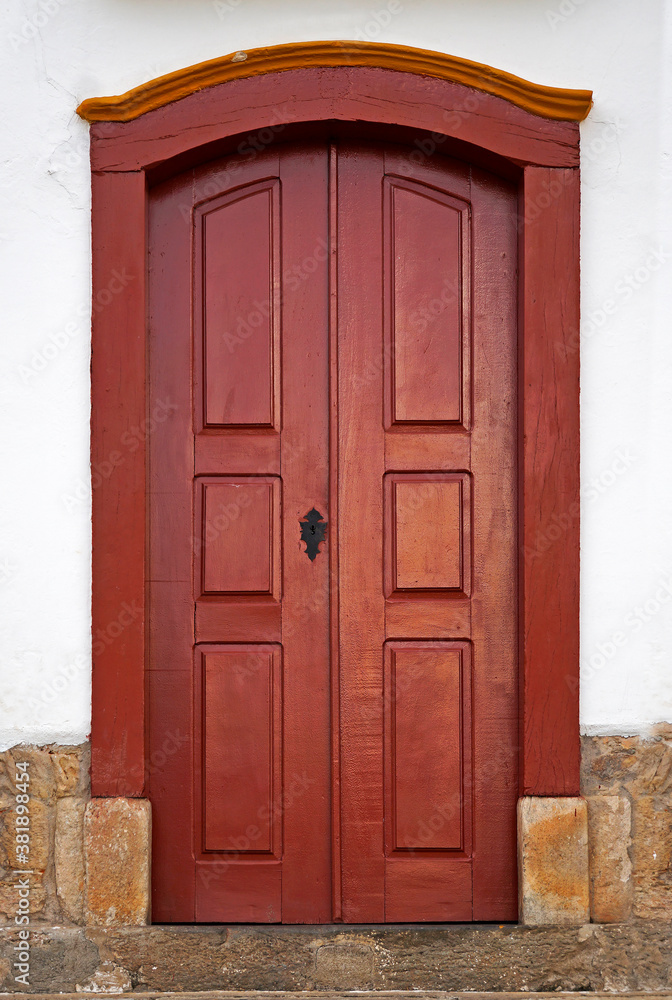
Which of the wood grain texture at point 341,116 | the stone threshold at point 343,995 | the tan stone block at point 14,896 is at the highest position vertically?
the wood grain texture at point 341,116

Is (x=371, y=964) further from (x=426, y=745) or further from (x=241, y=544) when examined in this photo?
(x=241, y=544)

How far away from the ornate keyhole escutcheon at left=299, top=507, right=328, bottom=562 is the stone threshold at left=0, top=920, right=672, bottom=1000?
139cm

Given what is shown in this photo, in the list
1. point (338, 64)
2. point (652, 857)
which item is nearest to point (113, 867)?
point (652, 857)

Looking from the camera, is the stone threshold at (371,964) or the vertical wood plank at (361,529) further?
the vertical wood plank at (361,529)

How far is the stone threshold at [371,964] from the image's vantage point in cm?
293

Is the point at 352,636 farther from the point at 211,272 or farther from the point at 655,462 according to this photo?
the point at 211,272

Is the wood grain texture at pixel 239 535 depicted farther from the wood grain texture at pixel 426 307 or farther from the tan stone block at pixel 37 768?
the tan stone block at pixel 37 768

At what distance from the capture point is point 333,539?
10.2 ft

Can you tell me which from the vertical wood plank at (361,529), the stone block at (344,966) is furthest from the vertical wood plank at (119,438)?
the stone block at (344,966)

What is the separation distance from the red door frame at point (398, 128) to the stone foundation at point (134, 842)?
11 centimetres

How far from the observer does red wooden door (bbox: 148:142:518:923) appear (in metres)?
3.08

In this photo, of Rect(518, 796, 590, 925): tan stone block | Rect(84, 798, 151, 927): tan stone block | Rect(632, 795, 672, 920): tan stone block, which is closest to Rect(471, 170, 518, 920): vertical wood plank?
Rect(518, 796, 590, 925): tan stone block

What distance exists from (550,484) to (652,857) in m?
Result: 1.34

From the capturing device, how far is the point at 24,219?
119 inches
